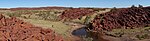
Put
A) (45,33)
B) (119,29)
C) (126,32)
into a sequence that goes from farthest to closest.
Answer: (119,29) < (126,32) < (45,33)

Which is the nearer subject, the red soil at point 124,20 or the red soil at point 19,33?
the red soil at point 19,33

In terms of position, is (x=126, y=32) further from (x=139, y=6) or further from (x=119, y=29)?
(x=139, y=6)

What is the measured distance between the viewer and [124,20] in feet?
181

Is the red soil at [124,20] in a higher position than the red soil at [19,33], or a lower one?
lower

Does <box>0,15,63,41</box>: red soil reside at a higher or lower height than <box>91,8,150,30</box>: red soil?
higher

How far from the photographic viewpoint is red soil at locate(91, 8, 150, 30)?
53344 millimetres

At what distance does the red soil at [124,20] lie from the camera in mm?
53344

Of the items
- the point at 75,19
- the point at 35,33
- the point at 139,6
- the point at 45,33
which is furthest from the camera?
the point at 75,19

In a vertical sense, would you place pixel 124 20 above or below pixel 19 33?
below

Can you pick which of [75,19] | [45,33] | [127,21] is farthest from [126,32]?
[75,19]

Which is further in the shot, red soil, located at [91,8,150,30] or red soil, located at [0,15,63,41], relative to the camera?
red soil, located at [91,8,150,30]

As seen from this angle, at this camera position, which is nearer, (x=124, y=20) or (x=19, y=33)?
(x=19, y=33)

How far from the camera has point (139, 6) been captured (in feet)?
200

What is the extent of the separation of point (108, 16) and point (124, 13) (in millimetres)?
3142
